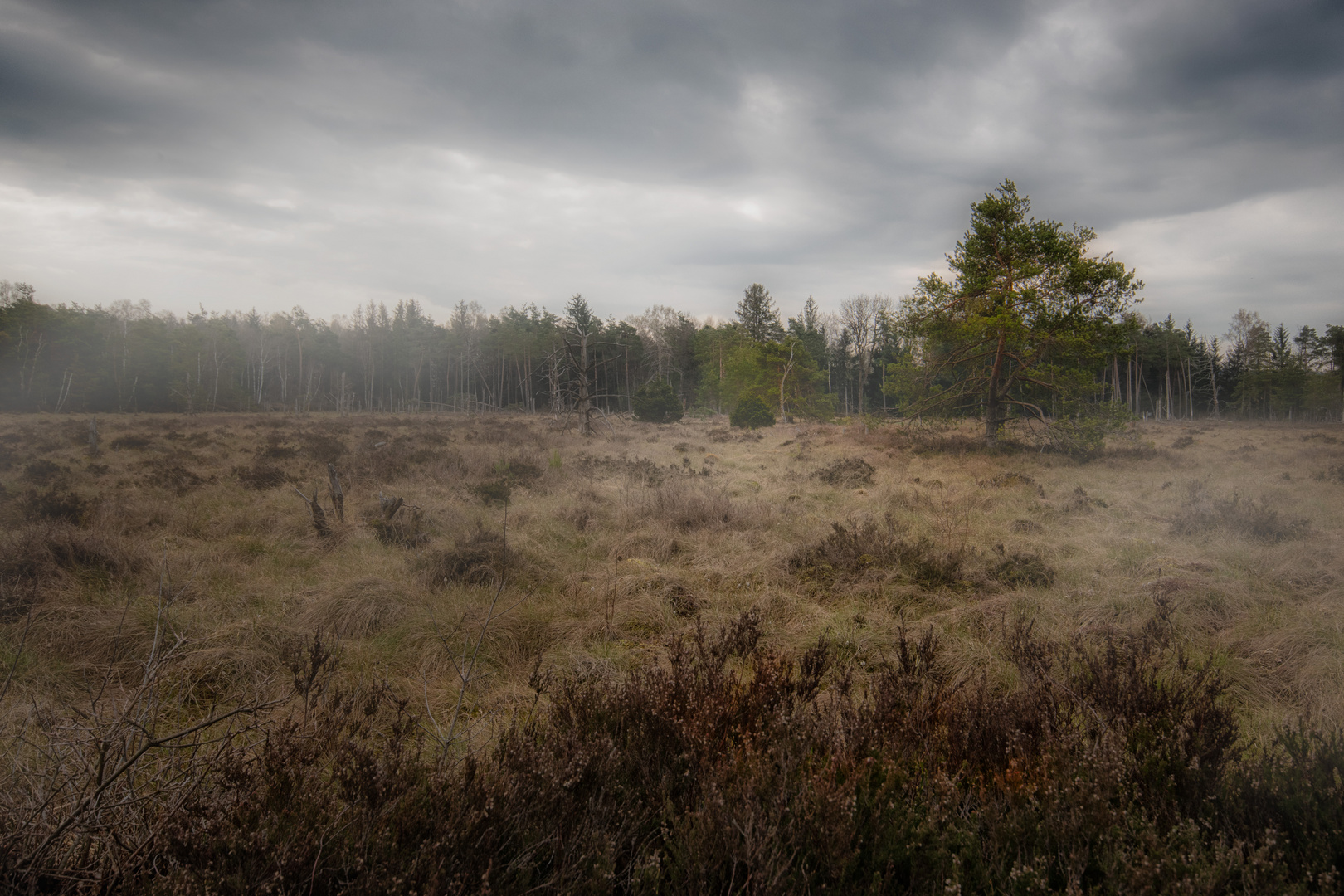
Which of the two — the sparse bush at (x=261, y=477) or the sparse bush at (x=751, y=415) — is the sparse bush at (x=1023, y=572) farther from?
the sparse bush at (x=751, y=415)

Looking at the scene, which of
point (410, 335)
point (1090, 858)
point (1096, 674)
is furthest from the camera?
point (410, 335)

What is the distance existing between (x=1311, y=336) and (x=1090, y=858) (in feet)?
206

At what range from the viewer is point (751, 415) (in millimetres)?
30609

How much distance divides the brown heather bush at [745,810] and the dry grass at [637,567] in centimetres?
127

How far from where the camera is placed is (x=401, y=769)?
223cm

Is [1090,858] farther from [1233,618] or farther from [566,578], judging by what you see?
[566,578]

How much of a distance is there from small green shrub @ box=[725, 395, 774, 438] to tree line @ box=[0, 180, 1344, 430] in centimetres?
201

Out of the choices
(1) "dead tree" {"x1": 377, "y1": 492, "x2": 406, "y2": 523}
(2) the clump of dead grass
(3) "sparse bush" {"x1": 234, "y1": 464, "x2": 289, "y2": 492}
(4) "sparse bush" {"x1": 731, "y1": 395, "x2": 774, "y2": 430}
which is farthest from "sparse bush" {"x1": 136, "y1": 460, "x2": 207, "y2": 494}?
(4) "sparse bush" {"x1": 731, "y1": 395, "x2": 774, "y2": 430}

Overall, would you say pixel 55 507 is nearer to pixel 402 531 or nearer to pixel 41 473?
pixel 402 531

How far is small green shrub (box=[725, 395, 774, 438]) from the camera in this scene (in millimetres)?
30609

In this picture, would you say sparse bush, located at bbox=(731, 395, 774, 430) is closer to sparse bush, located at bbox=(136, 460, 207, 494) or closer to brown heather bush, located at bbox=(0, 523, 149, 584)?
sparse bush, located at bbox=(136, 460, 207, 494)

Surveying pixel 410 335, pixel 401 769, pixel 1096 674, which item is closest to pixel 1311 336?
pixel 1096 674

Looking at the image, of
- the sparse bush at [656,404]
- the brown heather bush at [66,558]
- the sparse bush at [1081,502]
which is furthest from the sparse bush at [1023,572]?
the sparse bush at [656,404]

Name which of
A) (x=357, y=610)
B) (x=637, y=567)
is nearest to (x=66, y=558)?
(x=357, y=610)
